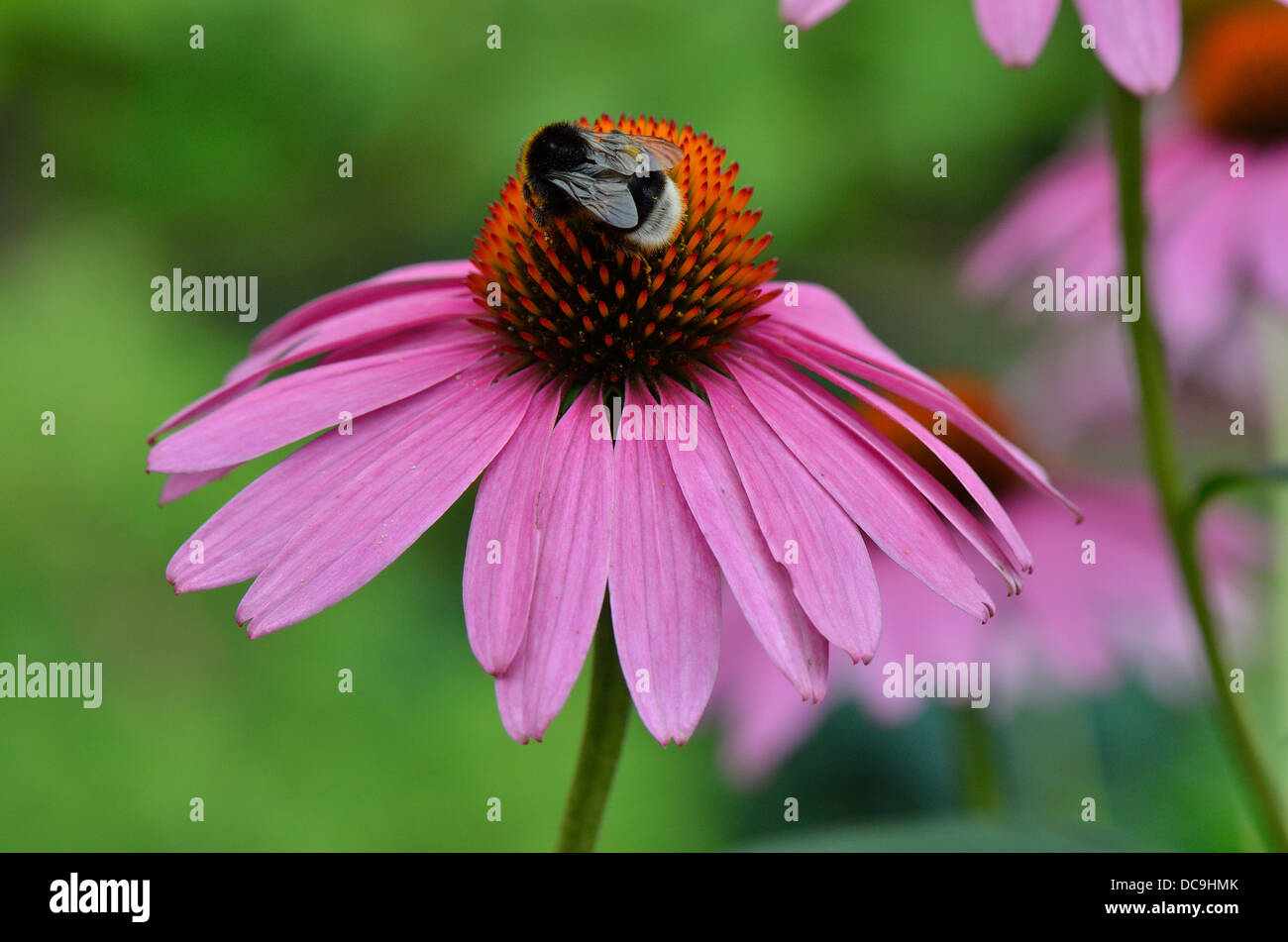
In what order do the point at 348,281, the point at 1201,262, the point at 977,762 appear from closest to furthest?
1. the point at 977,762
2. the point at 1201,262
3. the point at 348,281

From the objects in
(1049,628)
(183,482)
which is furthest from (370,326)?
(1049,628)

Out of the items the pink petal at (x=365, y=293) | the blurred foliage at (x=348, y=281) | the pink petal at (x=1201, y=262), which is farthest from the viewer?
the blurred foliage at (x=348, y=281)

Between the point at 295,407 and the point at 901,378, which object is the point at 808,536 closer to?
the point at 901,378

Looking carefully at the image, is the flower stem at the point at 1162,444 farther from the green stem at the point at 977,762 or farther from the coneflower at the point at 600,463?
the green stem at the point at 977,762

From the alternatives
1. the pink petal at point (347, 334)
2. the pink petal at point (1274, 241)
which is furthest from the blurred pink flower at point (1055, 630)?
the pink petal at point (347, 334)

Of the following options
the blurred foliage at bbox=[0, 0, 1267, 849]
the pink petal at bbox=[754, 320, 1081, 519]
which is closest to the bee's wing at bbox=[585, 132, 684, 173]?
the pink petal at bbox=[754, 320, 1081, 519]

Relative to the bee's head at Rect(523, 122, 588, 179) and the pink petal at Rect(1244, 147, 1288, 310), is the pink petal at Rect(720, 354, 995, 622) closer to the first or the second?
the bee's head at Rect(523, 122, 588, 179)
